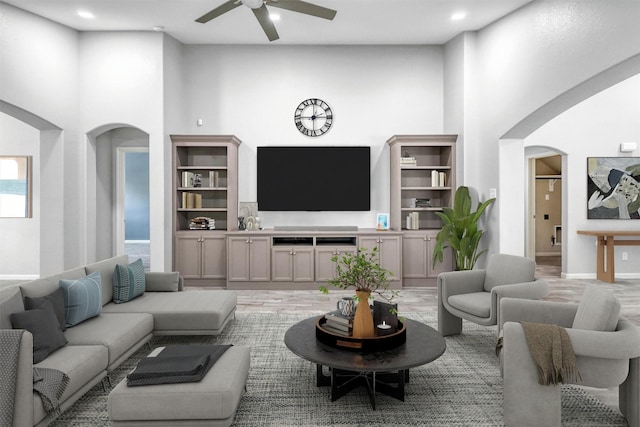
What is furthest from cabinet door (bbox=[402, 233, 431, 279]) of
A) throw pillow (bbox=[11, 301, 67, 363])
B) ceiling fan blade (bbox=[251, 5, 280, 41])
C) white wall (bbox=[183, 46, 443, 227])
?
throw pillow (bbox=[11, 301, 67, 363])

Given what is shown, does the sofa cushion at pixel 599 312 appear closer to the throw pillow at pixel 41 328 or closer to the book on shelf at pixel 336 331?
the book on shelf at pixel 336 331

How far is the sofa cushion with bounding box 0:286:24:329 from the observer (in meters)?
2.39

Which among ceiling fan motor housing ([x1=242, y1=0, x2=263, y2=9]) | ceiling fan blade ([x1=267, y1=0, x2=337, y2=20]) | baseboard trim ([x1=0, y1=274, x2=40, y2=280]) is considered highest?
ceiling fan blade ([x1=267, y1=0, x2=337, y2=20])

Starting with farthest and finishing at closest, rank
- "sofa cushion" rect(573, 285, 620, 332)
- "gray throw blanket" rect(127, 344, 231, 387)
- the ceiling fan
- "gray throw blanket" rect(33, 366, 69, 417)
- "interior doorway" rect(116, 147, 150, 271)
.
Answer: "interior doorway" rect(116, 147, 150, 271) < the ceiling fan < "sofa cushion" rect(573, 285, 620, 332) < "gray throw blanket" rect(127, 344, 231, 387) < "gray throw blanket" rect(33, 366, 69, 417)

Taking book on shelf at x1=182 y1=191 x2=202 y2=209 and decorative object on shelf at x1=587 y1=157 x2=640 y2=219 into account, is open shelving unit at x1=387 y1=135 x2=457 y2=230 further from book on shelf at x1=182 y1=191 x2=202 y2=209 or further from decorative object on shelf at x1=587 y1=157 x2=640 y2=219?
book on shelf at x1=182 y1=191 x2=202 y2=209

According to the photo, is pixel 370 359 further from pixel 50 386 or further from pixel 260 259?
pixel 260 259

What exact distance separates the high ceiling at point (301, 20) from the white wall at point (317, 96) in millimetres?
250

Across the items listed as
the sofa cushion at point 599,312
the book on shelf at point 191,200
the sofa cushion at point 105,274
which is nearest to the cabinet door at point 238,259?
the book on shelf at point 191,200

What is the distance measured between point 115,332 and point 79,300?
1.28 ft

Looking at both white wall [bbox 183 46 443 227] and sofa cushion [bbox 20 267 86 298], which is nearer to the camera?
sofa cushion [bbox 20 267 86 298]

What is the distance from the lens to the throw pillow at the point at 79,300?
9.73 ft

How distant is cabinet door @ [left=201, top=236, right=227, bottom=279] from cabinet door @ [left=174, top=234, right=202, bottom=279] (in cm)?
9

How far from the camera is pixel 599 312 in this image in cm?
238

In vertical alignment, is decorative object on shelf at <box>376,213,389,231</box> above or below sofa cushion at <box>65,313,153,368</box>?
above
